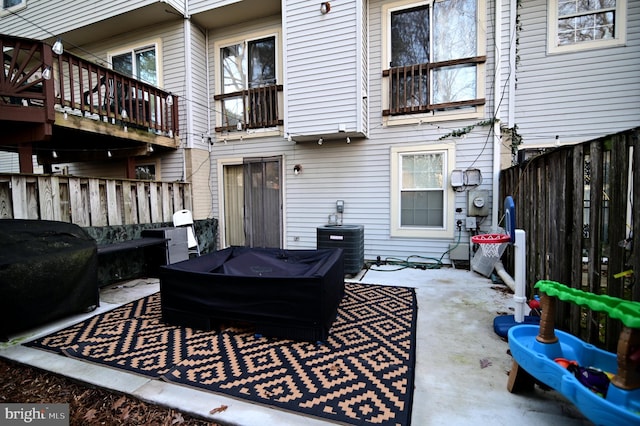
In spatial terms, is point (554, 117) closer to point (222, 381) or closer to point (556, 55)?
point (556, 55)

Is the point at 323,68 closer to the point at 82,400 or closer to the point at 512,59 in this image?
the point at 512,59

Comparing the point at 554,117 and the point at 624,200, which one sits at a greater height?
the point at 554,117

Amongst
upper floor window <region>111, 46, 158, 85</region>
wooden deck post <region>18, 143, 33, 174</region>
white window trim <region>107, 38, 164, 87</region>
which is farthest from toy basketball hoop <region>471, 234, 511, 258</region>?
upper floor window <region>111, 46, 158, 85</region>

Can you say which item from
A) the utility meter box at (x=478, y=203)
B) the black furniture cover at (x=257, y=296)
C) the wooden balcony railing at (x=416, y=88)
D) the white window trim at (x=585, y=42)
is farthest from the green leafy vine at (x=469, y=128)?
the black furniture cover at (x=257, y=296)

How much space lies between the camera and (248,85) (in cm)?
678

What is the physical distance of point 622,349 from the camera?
4.59 ft

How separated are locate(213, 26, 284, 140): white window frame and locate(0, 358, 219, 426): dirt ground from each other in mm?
5329

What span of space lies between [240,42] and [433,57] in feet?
14.1

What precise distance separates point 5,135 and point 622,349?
7.35 m

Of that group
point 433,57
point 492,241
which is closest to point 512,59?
point 433,57

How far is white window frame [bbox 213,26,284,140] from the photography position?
6.40 meters

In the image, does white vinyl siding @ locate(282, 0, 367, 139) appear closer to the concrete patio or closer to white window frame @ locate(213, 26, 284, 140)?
white window frame @ locate(213, 26, 284, 140)

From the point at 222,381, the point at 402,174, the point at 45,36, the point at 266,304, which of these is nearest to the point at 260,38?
the point at 402,174

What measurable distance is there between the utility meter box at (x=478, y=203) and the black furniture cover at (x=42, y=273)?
575cm
